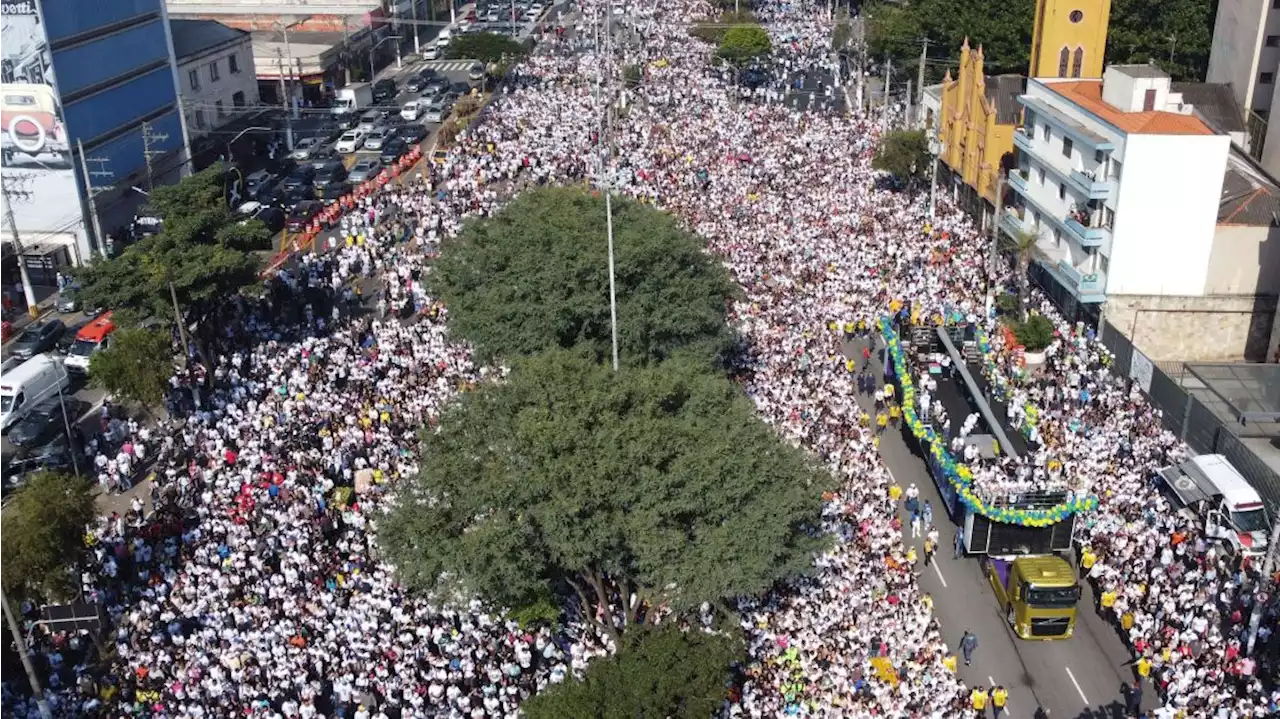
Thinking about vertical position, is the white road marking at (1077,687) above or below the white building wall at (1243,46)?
below

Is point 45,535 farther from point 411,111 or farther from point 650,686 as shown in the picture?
point 411,111

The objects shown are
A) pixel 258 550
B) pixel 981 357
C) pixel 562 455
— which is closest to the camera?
pixel 562 455

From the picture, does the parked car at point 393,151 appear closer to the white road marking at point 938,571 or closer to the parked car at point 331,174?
the parked car at point 331,174

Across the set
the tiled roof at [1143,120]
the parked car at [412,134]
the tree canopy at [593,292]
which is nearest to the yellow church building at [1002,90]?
the tiled roof at [1143,120]

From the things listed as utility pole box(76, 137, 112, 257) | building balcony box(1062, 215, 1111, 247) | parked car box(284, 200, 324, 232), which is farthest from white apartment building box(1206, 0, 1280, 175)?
utility pole box(76, 137, 112, 257)

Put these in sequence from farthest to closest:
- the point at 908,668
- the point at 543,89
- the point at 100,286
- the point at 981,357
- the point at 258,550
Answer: the point at 543,89 < the point at 100,286 < the point at 981,357 < the point at 258,550 < the point at 908,668

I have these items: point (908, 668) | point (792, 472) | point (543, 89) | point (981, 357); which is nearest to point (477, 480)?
point (792, 472)

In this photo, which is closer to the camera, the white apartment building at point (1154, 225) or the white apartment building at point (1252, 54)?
the white apartment building at point (1154, 225)

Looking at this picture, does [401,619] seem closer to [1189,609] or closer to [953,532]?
[953,532]
